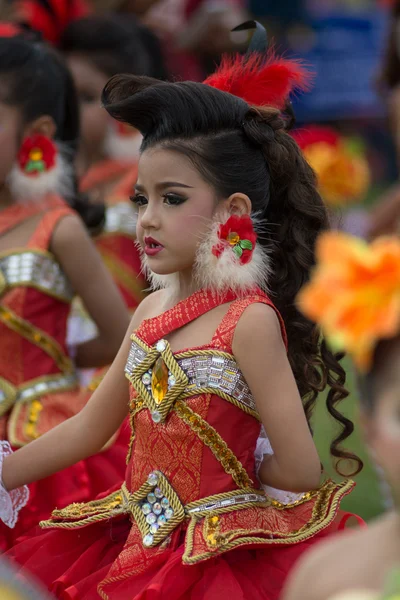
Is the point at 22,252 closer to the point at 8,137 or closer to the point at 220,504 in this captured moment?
the point at 8,137

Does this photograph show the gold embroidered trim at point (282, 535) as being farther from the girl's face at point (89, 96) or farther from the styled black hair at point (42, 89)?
the girl's face at point (89, 96)

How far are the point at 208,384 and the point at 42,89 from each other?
5.15 ft

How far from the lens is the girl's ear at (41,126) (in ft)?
11.4

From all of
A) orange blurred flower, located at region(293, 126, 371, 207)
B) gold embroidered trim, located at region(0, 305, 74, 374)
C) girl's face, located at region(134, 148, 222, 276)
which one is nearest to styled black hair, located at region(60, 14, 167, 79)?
orange blurred flower, located at region(293, 126, 371, 207)

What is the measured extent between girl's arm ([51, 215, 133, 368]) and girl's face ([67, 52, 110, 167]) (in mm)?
1818

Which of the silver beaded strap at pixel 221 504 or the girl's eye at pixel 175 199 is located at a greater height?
the girl's eye at pixel 175 199

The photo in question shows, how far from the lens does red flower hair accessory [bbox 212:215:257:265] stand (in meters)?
2.42

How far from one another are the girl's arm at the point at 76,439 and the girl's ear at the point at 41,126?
1138mm

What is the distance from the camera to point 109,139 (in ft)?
17.3

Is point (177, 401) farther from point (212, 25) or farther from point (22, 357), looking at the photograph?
point (212, 25)

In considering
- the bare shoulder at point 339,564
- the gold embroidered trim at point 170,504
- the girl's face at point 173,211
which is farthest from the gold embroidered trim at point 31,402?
the bare shoulder at point 339,564

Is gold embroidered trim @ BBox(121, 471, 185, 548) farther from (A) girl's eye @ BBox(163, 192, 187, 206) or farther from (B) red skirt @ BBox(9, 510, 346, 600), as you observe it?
(A) girl's eye @ BBox(163, 192, 187, 206)

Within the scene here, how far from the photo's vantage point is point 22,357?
10.7ft

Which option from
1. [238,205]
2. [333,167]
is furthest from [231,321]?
[333,167]
